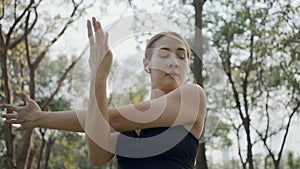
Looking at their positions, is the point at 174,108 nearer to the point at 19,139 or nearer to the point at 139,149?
the point at 139,149

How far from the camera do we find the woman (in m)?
1.34

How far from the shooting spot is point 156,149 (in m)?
1.43

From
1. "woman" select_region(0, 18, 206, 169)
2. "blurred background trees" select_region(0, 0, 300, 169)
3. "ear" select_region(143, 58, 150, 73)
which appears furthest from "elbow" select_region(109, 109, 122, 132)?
"blurred background trees" select_region(0, 0, 300, 169)

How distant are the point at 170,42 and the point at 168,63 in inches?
3.2

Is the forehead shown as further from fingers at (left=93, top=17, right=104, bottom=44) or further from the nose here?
fingers at (left=93, top=17, right=104, bottom=44)

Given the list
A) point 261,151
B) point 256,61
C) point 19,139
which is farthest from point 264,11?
point 19,139

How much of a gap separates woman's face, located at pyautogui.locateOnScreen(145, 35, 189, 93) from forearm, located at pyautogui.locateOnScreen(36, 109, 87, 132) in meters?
0.26

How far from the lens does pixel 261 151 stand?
75.7 feet

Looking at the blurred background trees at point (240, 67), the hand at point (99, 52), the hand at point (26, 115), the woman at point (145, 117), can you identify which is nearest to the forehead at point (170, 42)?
the woman at point (145, 117)

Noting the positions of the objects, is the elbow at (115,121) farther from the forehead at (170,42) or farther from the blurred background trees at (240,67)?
the blurred background trees at (240,67)

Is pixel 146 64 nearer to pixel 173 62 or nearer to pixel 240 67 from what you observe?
pixel 173 62

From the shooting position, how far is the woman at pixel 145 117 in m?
1.34

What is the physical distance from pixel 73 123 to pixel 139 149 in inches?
8.0

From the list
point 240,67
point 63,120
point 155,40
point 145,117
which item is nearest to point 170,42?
point 155,40
